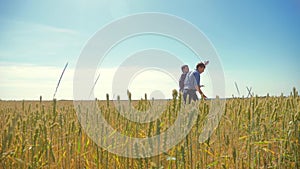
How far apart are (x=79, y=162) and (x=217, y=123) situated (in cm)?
162

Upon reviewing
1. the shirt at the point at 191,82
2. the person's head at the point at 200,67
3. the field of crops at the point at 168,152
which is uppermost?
the person's head at the point at 200,67

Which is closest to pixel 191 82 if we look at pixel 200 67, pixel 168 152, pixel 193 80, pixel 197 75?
pixel 193 80

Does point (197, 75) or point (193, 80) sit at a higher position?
point (197, 75)

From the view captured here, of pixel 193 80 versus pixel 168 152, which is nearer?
pixel 168 152

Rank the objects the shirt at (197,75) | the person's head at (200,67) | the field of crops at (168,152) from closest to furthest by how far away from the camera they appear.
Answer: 1. the field of crops at (168,152)
2. the shirt at (197,75)
3. the person's head at (200,67)

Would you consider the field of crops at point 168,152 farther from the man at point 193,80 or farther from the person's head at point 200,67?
the person's head at point 200,67

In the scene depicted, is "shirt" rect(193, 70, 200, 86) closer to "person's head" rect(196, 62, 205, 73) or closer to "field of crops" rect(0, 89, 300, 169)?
"person's head" rect(196, 62, 205, 73)

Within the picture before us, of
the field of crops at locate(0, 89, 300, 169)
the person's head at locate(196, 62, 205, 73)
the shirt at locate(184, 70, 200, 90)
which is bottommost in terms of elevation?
the field of crops at locate(0, 89, 300, 169)

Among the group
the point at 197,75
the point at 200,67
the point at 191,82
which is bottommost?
the point at 191,82

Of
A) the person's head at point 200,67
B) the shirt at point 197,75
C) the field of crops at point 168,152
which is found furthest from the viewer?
the person's head at point 200,67

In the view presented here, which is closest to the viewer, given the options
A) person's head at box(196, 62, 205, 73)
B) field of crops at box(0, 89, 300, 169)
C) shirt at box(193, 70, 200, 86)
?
field of crops at box(0, 89, 300, 169)

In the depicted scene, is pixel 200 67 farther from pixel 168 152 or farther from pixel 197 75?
pixel 168 152

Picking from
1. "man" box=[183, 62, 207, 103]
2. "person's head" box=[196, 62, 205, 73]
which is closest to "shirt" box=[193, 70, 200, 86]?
"man" box=[183, 62, 207, 103]

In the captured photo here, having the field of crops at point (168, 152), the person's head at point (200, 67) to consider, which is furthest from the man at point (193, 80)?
the field of crops at point (168, 152)
